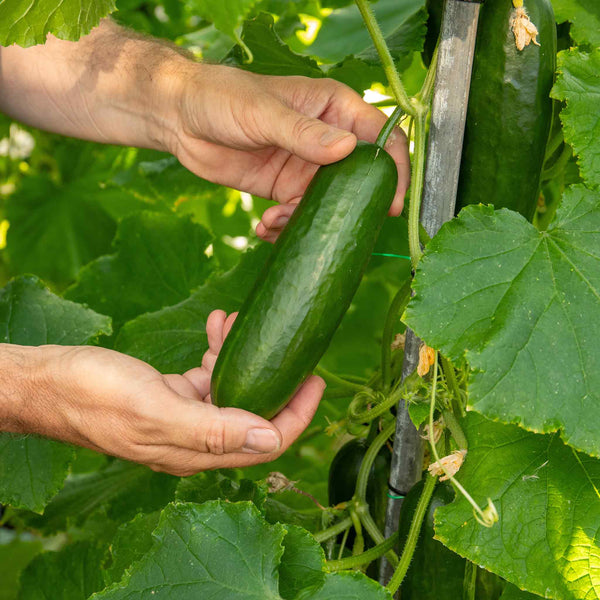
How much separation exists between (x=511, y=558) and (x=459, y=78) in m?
0.82

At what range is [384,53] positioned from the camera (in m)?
1.36

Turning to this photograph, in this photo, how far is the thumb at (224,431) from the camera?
4.82 feet

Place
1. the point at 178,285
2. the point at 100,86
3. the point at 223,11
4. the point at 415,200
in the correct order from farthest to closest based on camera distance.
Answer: the point at 178,285 → the point at 100,86 → the point at 415,200 → the point at 223,11

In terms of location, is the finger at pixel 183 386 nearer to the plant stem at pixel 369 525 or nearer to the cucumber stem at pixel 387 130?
the plant stem at pixel 369 525

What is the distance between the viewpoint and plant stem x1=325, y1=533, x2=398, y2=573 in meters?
1.60

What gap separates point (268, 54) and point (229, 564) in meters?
1.21

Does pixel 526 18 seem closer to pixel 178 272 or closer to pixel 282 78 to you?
pixel 282 78

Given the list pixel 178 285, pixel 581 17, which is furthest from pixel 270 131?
pixel 178 285

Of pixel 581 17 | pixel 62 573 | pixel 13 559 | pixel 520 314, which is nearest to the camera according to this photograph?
pixel 520 314

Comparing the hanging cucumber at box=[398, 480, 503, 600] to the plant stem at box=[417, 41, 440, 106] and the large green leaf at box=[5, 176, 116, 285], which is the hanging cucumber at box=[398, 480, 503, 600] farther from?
the large green leaf at box=[5, 176, 116, 285]

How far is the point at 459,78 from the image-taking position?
1.42m

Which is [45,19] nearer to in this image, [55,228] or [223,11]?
[223,11]

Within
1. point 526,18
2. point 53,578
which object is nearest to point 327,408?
point 53,578

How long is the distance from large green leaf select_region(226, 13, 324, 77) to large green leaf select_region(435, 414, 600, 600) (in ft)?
3.28
